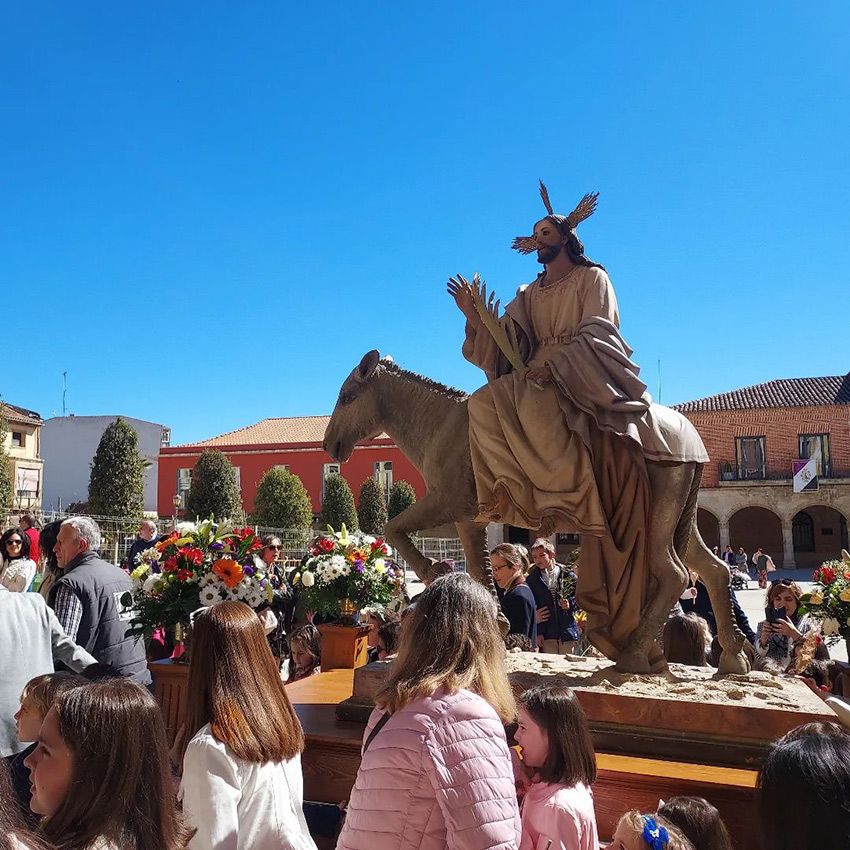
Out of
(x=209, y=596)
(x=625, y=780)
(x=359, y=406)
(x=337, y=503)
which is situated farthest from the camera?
(x=337, y=503)

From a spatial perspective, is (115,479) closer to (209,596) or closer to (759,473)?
(209,596)

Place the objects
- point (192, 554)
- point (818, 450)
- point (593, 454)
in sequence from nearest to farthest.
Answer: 1. point (593, 454)
2. point (192, 554)
3. point (818, 450)

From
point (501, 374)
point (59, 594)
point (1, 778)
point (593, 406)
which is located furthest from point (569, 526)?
point (1, 778)

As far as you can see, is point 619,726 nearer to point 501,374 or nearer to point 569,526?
point 569,526

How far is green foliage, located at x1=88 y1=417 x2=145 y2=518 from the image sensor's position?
29531mm

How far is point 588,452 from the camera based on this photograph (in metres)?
4.02

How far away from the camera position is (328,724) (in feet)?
12.9

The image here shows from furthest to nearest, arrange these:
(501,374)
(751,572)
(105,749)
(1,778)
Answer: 1. (751,572)
2. (501,374)
3. (105,749)
4. (1,778)

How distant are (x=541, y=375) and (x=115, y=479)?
28.8m

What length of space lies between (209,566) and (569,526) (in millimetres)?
2315

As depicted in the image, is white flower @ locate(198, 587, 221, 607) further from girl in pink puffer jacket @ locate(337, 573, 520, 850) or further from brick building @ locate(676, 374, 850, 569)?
brick building @ locate(676, 374, 850, 569)

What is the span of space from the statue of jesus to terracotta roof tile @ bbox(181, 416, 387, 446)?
130 feet

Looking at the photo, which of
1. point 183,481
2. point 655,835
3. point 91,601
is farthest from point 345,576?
point 183,481

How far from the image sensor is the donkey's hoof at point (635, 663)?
12.9 ft
